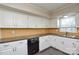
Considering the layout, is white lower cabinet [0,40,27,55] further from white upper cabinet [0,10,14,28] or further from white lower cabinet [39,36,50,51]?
white lower cabinet [39,36,50,51]

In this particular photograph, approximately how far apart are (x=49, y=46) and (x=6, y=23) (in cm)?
211

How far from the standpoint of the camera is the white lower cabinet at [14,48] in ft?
5.51

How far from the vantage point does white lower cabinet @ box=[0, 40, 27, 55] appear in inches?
66.1

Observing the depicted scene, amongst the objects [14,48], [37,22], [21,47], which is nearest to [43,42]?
[37,22]

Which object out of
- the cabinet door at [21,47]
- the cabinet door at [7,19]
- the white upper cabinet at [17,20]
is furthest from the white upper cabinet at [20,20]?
the cabinet door at [21,47]

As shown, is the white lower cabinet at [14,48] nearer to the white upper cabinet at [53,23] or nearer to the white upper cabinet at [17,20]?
the white upper cabinet at [17,20]

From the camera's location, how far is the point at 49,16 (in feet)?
13.3

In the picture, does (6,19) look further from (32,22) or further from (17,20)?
(32,22)

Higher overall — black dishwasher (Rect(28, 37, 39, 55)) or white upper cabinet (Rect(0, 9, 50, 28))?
white upper cabinet (Rect(0, 9, 50, 28))

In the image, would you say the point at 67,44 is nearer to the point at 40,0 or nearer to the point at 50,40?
the point at 50,40

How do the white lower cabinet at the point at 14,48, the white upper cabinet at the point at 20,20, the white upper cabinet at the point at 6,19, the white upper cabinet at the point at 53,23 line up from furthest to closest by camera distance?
1. the white upper cabinet at the point at 53,23
2. the white upper cabinet at the point at 20,20
3. the white upper cabinet at the point at 6,19
4. the white lower cabinet at the point at 14,48

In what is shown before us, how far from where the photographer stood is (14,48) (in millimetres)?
1879

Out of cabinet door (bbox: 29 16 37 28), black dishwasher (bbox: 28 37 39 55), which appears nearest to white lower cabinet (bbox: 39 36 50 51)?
black dishwasher (bbox: 28 37 39 55)
